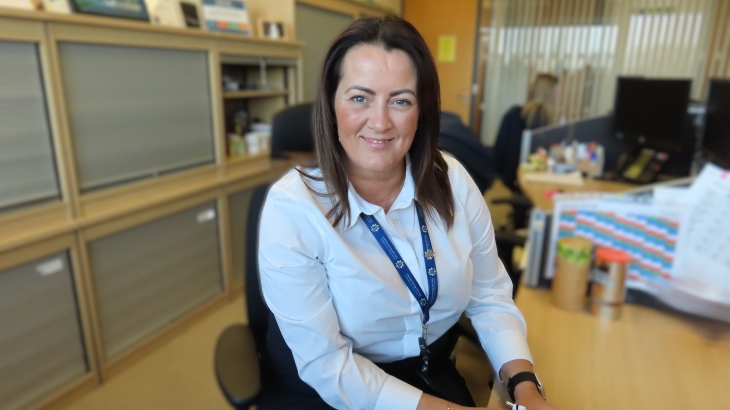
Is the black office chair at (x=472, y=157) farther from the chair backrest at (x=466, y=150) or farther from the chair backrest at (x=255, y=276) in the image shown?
the chair backrest at (x=255, y=276)

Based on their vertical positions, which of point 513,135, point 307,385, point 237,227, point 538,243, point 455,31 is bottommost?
point 237,227

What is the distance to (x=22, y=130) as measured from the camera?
1657mm

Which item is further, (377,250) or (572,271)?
(572,271)

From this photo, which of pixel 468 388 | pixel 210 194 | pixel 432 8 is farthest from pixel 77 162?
pixel 432 8

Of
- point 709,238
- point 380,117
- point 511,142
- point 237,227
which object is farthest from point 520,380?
point 511,142

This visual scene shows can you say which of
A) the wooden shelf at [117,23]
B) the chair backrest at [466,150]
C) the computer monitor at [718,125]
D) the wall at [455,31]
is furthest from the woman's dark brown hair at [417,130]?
the wall at [455,31]

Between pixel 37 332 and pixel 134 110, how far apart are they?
38.6 inches

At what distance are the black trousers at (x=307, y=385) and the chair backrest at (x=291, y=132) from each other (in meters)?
0.72

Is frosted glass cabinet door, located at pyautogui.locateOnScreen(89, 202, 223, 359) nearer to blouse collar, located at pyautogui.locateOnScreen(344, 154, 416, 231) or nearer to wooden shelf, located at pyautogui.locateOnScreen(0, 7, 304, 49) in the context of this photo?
wooden shelf, located at pyautogui.locateOnScreen(0, 7, 304, 49)

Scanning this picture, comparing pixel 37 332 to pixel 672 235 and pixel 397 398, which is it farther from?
pixel 672 235

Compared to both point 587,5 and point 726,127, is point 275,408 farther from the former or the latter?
point 587,5

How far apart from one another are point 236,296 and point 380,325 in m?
2.06

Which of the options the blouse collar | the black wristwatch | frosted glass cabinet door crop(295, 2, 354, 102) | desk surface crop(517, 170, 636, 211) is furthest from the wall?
the black wristwatch

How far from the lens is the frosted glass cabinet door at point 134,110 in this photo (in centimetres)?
184
